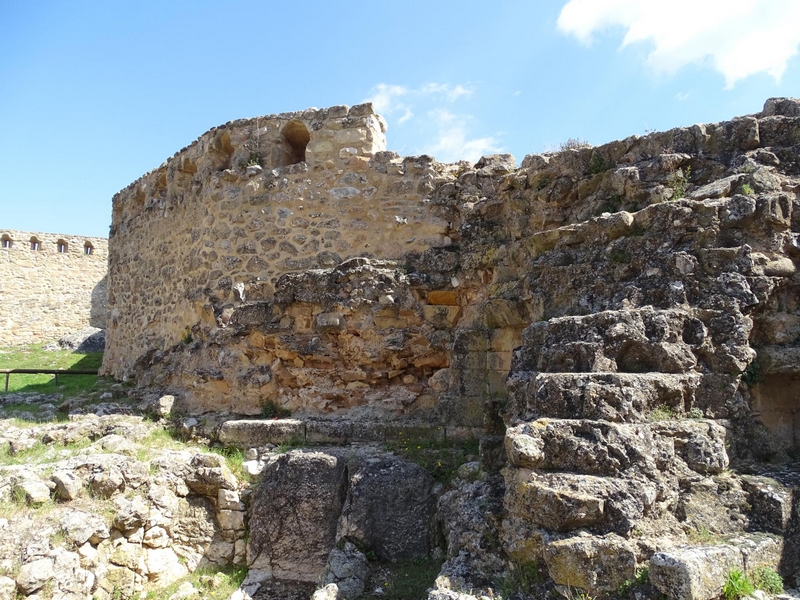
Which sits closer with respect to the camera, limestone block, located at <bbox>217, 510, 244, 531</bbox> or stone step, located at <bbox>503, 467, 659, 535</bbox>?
stone step, located at <bbox>503, 467, 659, 535</bbox>

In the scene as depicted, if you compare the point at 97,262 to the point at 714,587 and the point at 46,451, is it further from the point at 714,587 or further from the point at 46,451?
the point at 714,587

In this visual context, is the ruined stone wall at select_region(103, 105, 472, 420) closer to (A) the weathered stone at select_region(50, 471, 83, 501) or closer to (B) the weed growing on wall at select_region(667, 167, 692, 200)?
(A) the weathered stone at select_region(50, 471, 83, 501)

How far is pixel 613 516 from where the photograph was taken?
3018 mm

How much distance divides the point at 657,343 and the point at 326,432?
356cm

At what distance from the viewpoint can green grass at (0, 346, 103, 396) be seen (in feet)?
32.5

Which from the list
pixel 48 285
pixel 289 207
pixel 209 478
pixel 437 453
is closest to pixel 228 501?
pixel 209 478

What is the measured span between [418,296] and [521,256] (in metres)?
1.28

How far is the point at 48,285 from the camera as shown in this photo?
2162 centimetres

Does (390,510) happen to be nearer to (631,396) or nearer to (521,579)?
(521,579)

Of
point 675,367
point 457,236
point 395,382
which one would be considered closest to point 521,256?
point 457,236

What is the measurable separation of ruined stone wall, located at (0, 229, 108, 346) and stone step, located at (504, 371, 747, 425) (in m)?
21.2

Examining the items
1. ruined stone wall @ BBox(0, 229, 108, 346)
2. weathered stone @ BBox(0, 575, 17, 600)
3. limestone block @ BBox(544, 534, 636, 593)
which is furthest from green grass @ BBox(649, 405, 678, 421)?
ruined stone wall @ BBox(0, 229, 108, 346)

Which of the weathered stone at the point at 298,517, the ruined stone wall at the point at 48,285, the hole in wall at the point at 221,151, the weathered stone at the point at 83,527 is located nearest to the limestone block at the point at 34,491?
the weathered stone at the point at 83,527

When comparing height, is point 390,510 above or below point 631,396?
below
